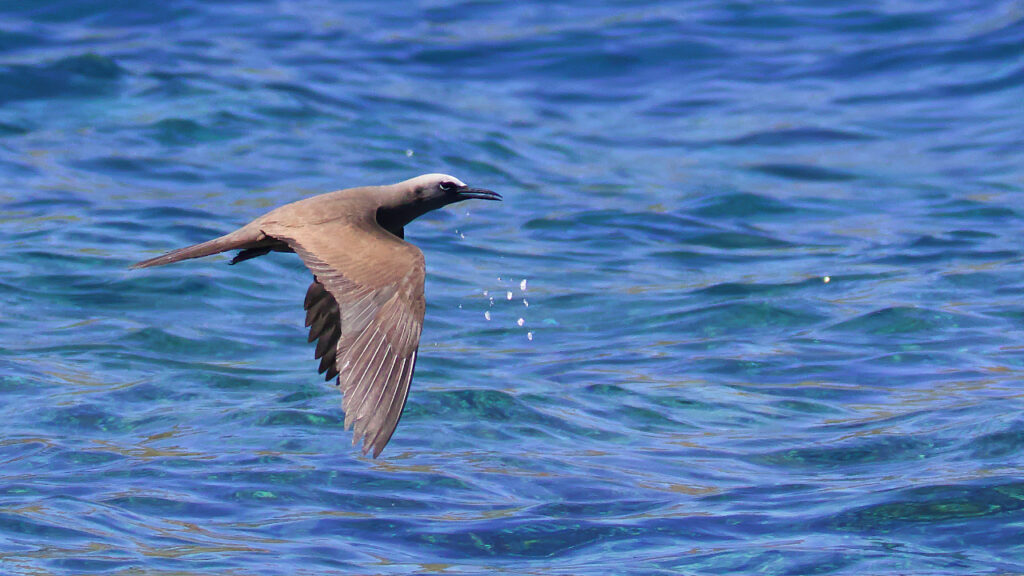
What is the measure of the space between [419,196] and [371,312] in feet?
4.22

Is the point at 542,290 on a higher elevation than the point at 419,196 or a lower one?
lower

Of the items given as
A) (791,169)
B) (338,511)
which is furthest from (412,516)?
(791,169)

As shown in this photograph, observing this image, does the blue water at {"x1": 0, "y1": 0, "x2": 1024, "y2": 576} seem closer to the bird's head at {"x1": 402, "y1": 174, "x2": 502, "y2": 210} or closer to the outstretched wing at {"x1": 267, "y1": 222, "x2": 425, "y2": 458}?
the outstretched wing at {"x1": 267, "y1": 222, "x2": 425, "y2": 458}

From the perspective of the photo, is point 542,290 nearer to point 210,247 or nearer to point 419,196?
point 419,196

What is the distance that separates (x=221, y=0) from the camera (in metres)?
16.9

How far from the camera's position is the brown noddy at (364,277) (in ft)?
16.8

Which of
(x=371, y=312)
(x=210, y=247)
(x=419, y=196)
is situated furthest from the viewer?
(x=419, y=196)

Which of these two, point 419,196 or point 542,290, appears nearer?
point 419,196

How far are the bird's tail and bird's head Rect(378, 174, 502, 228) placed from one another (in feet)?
2.29

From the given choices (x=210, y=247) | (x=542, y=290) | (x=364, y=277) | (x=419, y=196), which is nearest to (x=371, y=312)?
(x=364, y=277)

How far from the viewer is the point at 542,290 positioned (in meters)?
10.2

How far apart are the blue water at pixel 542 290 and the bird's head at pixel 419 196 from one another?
128 cm

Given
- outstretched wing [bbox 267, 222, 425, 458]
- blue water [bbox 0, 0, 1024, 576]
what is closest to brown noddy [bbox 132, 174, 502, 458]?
outstretched wing [bbox 267, 222, 425, 458]

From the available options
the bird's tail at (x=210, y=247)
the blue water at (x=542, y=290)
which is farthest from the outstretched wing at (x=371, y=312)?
the blue water at (x=542, y=290)
